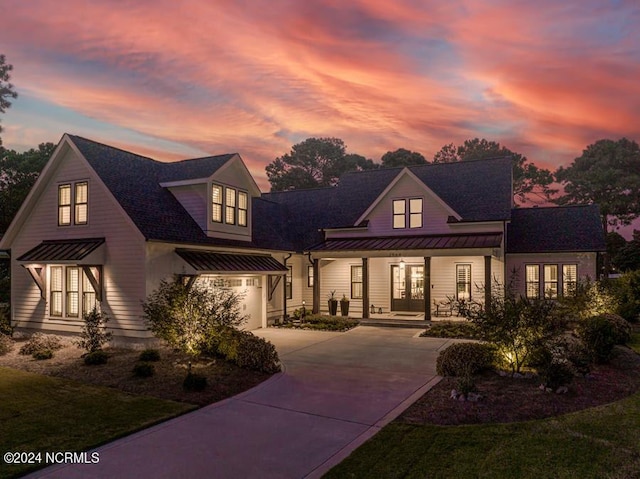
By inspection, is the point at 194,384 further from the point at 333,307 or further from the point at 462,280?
the point at 462,280

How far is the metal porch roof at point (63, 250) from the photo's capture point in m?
16.7

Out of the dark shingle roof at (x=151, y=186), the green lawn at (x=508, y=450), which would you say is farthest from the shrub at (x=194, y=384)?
the dark shingle roof at (x=151, y=186)

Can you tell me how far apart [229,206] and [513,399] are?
14.6m

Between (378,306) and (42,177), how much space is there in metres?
17.7

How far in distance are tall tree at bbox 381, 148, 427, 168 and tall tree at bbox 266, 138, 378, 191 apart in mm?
6562

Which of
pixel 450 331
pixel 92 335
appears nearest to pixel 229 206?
pixel 92 335

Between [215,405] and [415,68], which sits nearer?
[215,405]

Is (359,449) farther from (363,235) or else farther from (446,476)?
(363,235)

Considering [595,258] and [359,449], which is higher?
[595,258]

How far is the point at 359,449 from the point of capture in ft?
24.5

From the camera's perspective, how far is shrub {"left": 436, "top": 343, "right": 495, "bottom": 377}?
12.0 meters

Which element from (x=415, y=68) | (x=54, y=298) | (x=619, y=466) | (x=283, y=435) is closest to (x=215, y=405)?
(x=283, y=435)

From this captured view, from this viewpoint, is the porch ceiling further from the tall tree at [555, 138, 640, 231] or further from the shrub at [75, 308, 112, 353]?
the tall tree at [555, 138, 640, 231]

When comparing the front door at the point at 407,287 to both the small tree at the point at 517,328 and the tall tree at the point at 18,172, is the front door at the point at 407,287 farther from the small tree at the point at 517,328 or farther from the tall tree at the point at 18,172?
the tall tree at the point at 18,172
